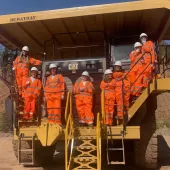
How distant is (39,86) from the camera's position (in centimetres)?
704

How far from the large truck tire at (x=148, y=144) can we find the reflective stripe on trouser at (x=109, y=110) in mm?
851

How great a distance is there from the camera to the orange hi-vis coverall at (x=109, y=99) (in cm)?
647

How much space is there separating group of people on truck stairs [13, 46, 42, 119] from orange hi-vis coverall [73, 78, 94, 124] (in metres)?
0.94

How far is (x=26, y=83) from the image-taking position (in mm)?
7031

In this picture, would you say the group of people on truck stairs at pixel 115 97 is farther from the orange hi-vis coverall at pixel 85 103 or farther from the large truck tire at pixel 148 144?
the large truck tire at pixel 148 144

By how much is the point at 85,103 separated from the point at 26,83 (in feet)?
4.77

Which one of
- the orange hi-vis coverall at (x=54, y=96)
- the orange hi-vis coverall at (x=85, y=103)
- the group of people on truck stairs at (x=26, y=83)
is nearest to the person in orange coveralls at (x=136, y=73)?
the orange hi-vis coverall at (x=85, y=103)

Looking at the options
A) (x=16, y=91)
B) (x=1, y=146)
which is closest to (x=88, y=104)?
(x=16, y=91)

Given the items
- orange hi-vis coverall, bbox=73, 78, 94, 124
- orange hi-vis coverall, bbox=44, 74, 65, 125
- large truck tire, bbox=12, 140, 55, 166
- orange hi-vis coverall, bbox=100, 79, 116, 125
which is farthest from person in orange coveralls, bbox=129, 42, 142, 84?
large truck tire, bbox=12, 140, 55, 166

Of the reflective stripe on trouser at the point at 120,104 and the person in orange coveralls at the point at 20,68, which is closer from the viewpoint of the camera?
the reflective stripe on trouser at the point at 120,104

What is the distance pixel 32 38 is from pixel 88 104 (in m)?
3.34

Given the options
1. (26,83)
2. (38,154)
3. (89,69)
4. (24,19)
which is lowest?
(38,154)

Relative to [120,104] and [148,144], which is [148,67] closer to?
[120,104]

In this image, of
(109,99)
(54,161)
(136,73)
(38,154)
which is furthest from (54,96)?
(54,161)
